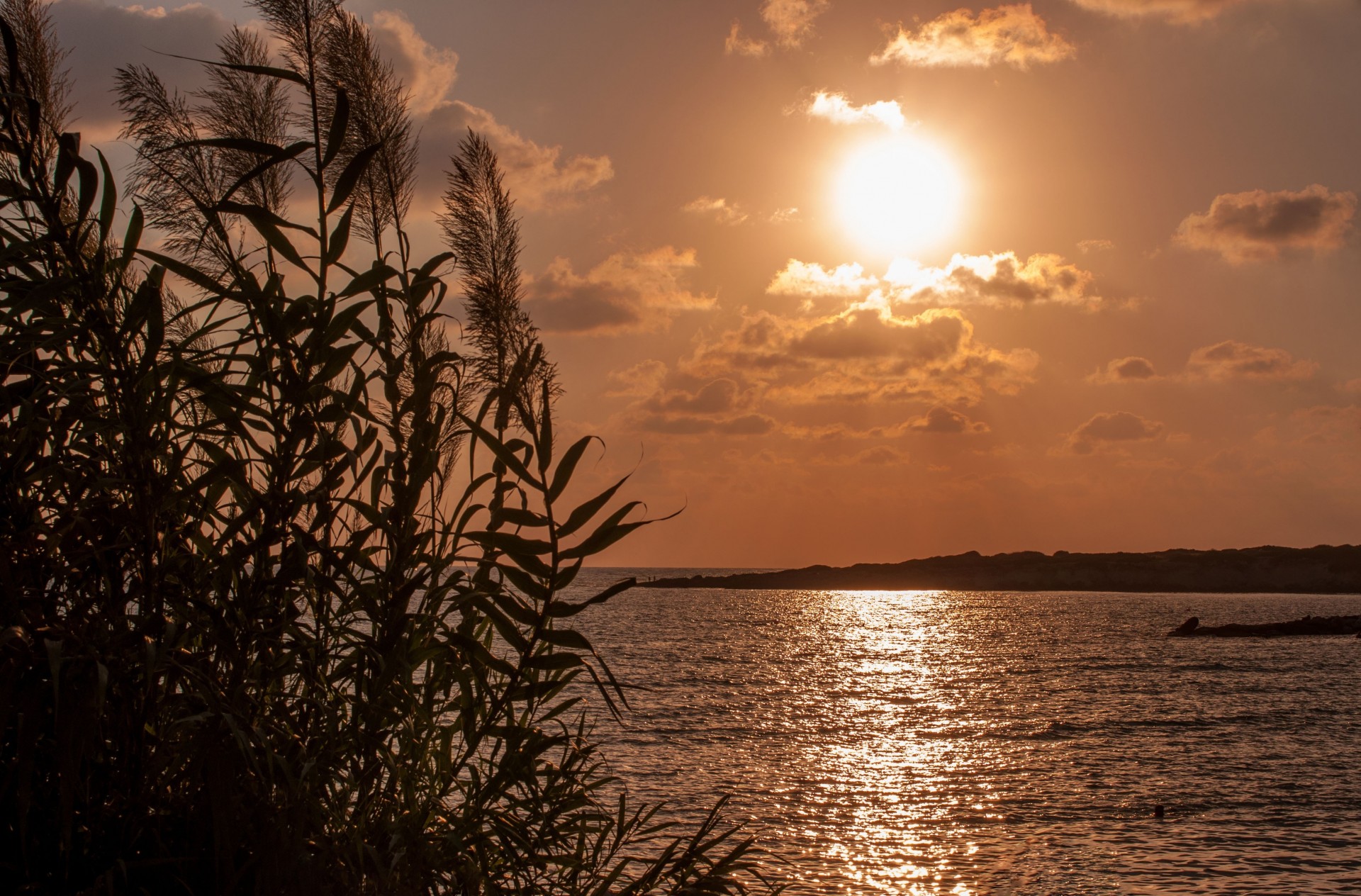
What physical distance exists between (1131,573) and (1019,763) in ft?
484

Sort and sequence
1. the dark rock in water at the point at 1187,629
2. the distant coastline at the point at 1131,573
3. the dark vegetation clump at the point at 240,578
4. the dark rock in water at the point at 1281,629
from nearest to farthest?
the dark vegetation clump at the point at 240,578 → the dark rock in water at the point at 1281,629 → the dark rock in water at the point at 1187,629 → the distant coastline at the point at 1131,573

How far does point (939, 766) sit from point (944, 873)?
28.4 feet

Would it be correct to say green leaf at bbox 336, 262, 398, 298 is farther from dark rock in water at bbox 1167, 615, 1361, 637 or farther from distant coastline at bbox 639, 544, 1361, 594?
distant coastline at bbox 639, 544, 1361, 594

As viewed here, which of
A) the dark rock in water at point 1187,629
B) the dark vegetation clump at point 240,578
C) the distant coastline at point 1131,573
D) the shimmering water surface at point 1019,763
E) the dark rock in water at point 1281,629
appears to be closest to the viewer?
the dark vegetation clump at point 240,578

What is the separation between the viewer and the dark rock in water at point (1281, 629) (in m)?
61.8

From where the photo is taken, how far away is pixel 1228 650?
51594mm

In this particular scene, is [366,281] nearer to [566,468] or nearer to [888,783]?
[566,468]

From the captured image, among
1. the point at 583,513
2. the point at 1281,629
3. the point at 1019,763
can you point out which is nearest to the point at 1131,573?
the point at 1281,629

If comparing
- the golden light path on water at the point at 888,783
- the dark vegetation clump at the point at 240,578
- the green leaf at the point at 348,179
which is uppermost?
the green leaf at the point at 348,179

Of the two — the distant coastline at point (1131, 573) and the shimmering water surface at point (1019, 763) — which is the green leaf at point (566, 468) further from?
the distant coastline at point (1131, 573)

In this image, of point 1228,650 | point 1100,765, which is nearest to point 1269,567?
point 1228,650

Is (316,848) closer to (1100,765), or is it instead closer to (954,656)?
(1100,765)

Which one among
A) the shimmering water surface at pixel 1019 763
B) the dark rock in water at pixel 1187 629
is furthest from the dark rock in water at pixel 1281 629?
the shimmering water surface at pixel 1019 763

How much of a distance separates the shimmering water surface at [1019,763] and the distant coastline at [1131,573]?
92.0 m
